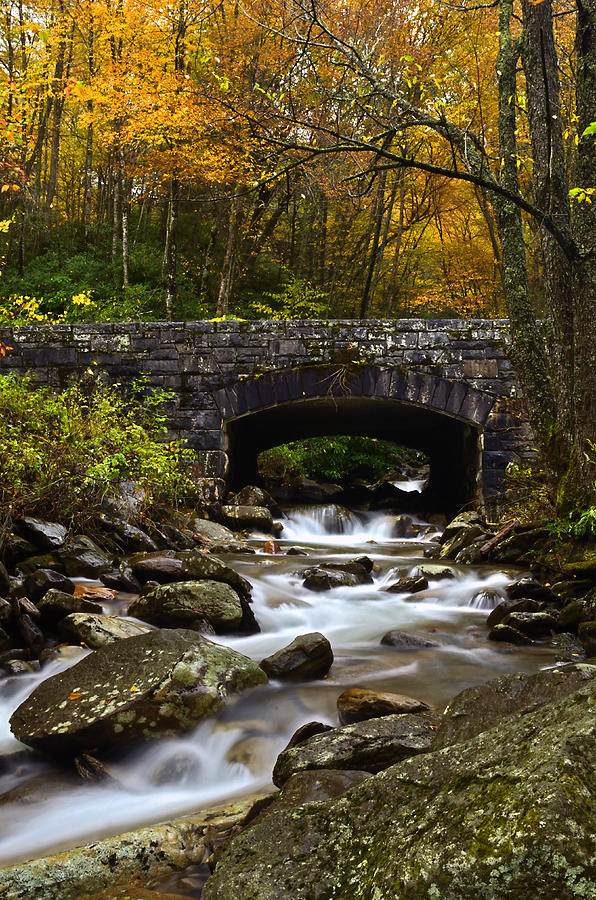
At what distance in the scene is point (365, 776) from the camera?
2.23m

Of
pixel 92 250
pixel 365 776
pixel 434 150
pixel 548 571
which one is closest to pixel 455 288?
pixel 434 150

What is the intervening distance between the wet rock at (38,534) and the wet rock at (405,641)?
275 centimetres

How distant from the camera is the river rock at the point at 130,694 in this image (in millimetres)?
2965

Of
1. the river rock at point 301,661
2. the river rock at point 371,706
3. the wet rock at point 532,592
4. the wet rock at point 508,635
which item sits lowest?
the wet rock at point 508,635

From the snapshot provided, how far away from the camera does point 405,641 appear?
492 centimetres

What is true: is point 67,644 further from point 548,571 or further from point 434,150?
point 434,150

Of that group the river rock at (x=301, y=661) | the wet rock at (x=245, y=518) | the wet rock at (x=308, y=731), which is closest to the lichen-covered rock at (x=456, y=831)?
the wet rock at (x=308, y=731)

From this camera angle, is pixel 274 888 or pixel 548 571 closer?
pixel 274 888

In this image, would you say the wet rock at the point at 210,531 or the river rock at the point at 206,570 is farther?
the wet rock at the point at 210,531

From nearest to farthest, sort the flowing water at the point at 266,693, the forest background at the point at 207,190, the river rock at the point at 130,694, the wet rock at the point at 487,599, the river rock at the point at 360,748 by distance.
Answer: the river rock at the point at 360,748 < the flowing water at the point at 266,693 < the river rock at the point at 130,694 < the wet rock at the point at 487,599 < the forest background at the point at 207,190

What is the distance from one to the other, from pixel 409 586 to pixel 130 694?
3.84m

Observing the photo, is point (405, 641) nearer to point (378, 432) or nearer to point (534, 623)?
point (534, 623)

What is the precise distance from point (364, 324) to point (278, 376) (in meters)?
1.52

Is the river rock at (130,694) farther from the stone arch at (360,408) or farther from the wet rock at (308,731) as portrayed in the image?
the stone arch at (360,408)
